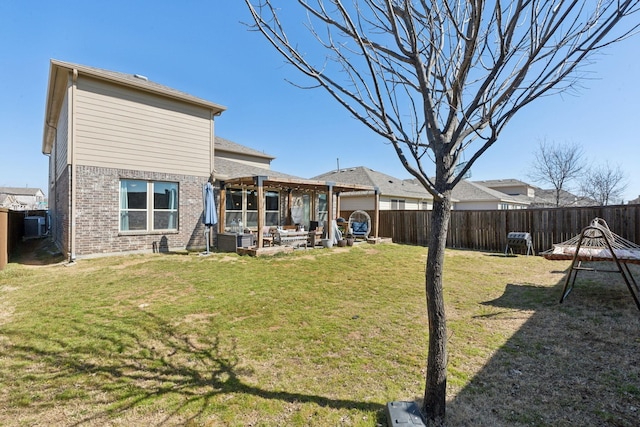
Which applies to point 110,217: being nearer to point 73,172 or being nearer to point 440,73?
point 73,172

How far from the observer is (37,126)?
16156mm

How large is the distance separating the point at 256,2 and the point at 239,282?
5527mm

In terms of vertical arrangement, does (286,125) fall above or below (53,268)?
above

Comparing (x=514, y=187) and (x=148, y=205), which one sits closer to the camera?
(x=148, y=205)

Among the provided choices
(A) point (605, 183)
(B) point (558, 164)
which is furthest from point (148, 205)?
(A) point (605, 183)

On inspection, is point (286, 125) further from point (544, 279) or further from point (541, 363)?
point (541, 363)

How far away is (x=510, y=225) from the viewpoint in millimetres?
12203

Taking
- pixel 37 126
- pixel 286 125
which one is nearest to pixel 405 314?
pixel 286 125

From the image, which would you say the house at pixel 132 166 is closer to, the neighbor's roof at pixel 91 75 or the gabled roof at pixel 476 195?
the neighbor's roof at pixel 91 75

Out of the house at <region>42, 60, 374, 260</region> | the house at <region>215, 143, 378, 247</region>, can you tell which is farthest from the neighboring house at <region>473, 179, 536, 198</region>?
the house at <region>42, 60, 374, 260</region>

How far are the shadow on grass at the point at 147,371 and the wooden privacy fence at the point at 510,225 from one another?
12.1 m

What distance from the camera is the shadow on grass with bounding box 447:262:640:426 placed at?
227cm

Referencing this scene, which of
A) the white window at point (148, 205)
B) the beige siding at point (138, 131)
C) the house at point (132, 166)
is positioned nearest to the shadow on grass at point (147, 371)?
the house at point (132, 166)

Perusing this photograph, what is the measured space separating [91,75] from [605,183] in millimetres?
36448
